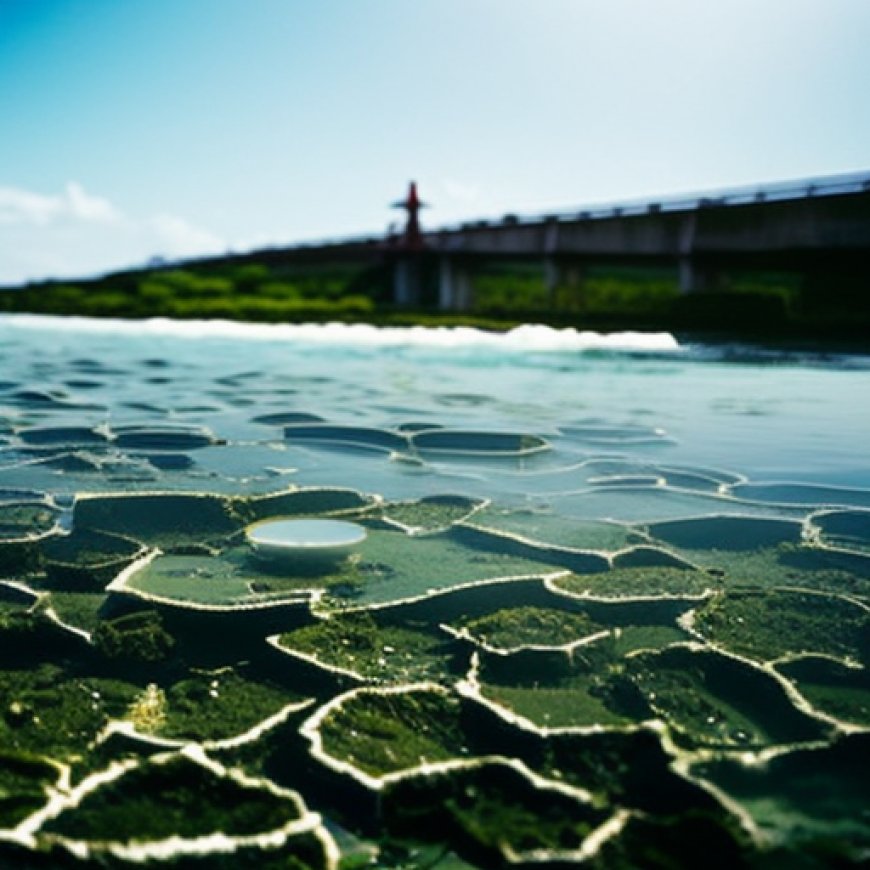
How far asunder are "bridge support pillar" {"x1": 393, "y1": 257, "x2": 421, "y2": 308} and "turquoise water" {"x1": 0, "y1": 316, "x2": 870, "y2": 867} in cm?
2455

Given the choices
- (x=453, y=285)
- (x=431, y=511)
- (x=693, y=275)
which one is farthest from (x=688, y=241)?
(x=431, y=511)

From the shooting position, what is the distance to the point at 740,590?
392cm

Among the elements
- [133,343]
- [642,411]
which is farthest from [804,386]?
[133,343]

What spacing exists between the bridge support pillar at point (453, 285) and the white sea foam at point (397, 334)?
715cm

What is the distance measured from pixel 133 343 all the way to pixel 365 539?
1853 centimetres

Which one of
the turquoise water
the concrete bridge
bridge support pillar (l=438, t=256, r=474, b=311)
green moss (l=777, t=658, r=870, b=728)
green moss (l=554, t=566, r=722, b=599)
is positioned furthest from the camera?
bridge support pillar (l=438, t=256, r=474, b=311)

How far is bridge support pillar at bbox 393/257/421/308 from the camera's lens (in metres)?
32.7

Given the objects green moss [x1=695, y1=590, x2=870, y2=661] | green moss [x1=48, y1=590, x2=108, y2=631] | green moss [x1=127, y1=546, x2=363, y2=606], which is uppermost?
green moss [x1=127, y1=546, x2=363, y2=606]

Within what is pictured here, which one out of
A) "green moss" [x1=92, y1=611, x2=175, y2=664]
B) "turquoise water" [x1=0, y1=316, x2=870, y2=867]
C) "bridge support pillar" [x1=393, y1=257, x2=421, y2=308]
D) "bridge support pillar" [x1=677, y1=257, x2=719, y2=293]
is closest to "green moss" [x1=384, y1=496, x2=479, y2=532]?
"turquoise water" [x1=0, y1=316, x2=870, y2=867]

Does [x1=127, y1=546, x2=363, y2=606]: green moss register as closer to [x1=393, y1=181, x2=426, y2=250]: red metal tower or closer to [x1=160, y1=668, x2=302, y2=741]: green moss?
[x1=160, y1=668, x2=302, y2=741]: green moss

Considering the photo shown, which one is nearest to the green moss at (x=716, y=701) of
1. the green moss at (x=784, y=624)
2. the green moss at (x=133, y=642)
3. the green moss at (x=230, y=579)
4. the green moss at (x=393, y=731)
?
the green moss at (x=784, y=624)

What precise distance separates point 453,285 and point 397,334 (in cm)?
905

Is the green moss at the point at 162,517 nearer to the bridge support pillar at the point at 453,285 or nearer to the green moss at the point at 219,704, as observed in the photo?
the green moss at the point at 219,704

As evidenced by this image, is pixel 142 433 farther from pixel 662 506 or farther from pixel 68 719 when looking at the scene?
pixel 68 719
